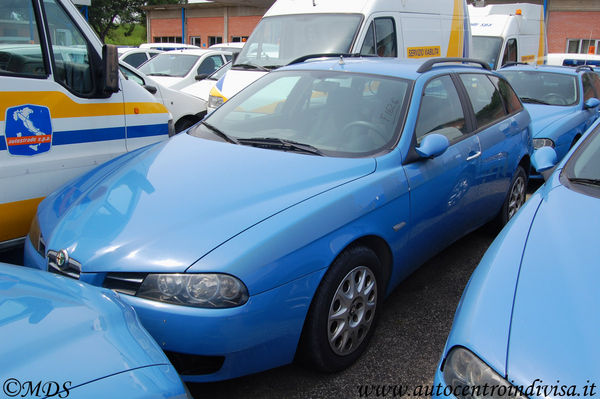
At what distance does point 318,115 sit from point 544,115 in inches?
191

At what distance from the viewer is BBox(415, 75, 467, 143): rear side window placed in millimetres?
3615

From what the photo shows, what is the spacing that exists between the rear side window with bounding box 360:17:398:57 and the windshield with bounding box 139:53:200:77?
571 cm

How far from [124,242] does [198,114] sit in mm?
6213

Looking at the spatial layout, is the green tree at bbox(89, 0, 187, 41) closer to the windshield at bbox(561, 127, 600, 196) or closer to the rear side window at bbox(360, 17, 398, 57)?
the rear side window at bbox(360, 17, 398, 57)

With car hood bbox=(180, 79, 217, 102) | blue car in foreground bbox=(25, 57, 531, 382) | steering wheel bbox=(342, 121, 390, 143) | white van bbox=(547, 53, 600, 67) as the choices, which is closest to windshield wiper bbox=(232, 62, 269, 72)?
car hood bbox=(180, 79, 217, 102)

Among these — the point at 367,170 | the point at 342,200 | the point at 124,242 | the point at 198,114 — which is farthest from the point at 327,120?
the point at 198,114

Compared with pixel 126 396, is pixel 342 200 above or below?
above

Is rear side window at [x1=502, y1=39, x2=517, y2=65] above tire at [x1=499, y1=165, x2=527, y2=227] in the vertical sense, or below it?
above

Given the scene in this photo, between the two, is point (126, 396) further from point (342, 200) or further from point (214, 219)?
point (342, 200)

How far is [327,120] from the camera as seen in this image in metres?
3.55

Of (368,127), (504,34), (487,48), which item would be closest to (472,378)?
(368,127)

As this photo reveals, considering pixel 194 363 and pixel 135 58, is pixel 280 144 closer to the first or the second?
pixel 194 363

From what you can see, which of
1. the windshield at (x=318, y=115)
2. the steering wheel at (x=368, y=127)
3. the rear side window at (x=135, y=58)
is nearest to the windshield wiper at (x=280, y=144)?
the windshield at (x=318, y=115)

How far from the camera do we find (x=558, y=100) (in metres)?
7.91
